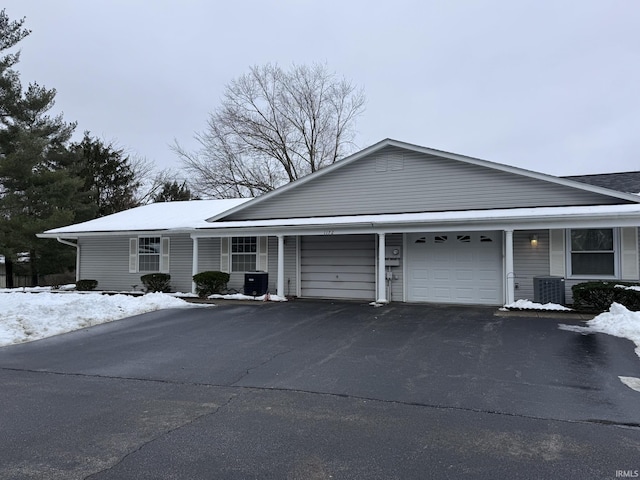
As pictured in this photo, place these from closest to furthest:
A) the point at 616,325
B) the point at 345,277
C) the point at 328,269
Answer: the point at 616,325 < the point at 345,277 < the point at 328,269

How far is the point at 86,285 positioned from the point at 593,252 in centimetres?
1753

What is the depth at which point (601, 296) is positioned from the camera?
1041 centimetres

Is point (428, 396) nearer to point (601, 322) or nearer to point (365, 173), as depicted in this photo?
point (601, 322)

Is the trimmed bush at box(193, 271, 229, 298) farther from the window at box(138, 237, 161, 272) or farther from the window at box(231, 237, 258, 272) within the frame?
the window at box(138, 237, 161, 272)

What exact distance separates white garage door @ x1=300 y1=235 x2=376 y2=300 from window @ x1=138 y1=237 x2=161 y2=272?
5.98 metres

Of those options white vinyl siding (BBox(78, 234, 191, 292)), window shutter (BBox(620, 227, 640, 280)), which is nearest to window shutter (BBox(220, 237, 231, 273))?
white vinyl siding (BBox(78, 234, 191, 292))

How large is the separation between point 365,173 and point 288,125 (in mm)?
18850

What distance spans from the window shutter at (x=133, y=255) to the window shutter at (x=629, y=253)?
632 inches

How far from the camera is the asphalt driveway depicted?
10.7 feet

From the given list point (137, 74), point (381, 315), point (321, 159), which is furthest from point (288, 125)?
point (381, 315)

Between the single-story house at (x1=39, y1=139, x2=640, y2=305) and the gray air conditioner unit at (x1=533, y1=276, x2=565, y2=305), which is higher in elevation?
the single-story house at (x1=39, y1=139, x2=640, y2=305)

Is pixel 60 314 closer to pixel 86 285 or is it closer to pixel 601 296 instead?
pixel 86 285

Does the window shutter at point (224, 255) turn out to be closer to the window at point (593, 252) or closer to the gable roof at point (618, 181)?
the window at point (593, 252)

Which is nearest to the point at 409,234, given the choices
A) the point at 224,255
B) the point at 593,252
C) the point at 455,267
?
the point at 455,267
